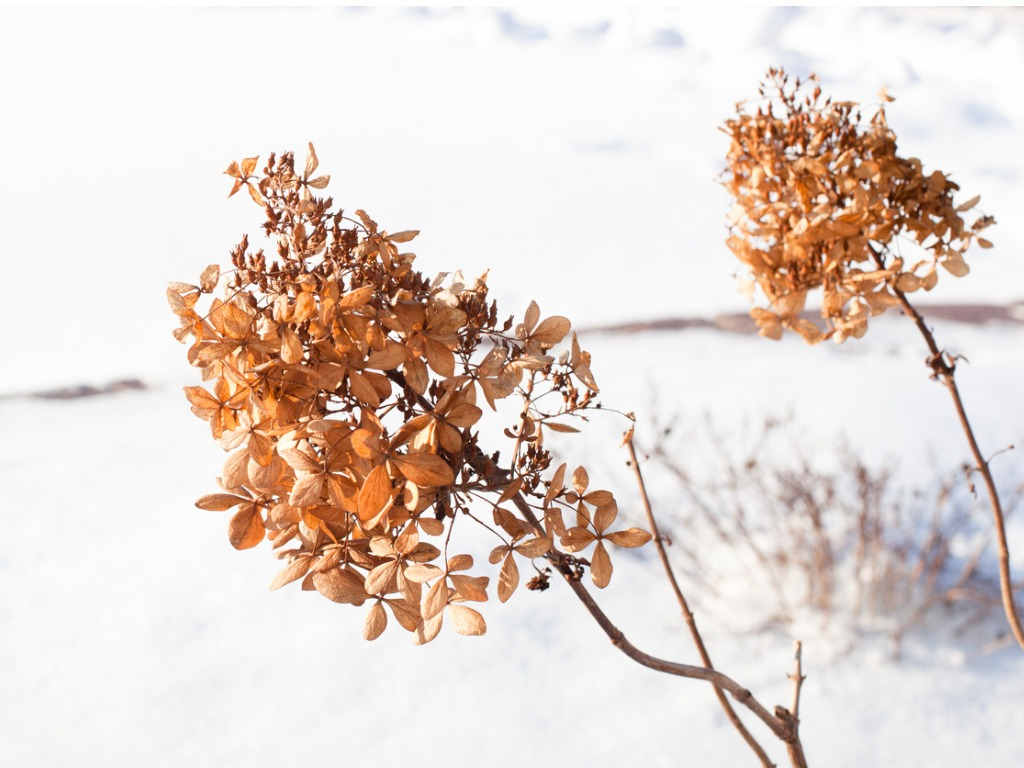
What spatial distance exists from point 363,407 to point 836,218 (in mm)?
402

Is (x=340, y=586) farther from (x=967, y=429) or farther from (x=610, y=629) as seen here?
(x=967, y=429)

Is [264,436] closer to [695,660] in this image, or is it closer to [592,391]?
[592,391]

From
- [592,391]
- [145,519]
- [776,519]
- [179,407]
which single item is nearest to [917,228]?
[592,391]

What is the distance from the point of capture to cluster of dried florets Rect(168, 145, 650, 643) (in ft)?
1.25

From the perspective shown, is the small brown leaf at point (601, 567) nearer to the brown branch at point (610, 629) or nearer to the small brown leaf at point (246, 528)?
the brown branch at point (610, 629)

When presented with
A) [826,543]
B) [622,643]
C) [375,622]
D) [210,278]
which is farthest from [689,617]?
[826,543]

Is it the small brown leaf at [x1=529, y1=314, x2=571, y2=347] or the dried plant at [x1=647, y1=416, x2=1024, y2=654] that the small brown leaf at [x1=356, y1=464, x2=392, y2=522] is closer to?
the small brown leaf at [x1=529, y1=314, x2=571, y2=347]

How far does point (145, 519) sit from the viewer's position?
178cm

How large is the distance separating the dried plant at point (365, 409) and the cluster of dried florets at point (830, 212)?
0.29m

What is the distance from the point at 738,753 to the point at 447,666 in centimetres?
48

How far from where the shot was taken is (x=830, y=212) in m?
0.62

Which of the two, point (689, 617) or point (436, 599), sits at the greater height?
point (436, 599)

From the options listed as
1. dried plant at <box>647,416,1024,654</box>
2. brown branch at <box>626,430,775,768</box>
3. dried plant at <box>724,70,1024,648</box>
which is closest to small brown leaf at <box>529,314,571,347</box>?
brown branch at <box>626,430,775,768</box>

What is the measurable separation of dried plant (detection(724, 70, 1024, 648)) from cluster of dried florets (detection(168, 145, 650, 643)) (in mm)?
298
